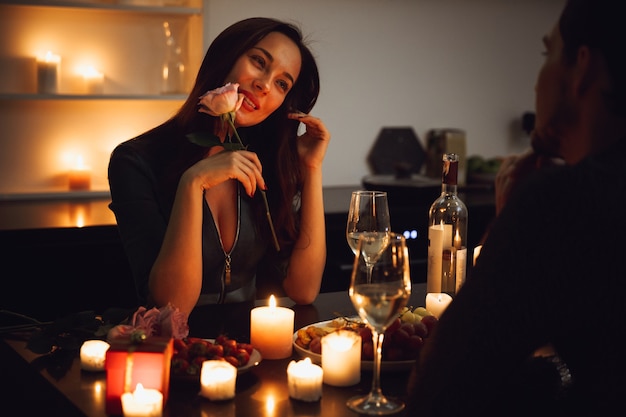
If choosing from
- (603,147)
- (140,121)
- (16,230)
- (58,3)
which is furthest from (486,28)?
(603,147)

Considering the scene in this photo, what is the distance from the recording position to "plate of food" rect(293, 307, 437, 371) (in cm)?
139

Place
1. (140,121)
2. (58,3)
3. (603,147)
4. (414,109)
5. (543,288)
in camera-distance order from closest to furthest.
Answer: (543,288)
(603,147)
(58,3)
(140,121)
(414,109)

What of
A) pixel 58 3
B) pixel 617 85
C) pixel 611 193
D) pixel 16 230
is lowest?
pixel 16 230

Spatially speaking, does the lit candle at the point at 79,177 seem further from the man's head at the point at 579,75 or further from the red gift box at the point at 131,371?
the man's head at the point at 579,75

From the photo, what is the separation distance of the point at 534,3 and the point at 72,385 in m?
3.61

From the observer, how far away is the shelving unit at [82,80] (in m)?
3.33

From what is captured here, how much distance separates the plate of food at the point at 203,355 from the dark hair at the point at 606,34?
2.17 ft

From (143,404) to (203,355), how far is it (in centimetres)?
19

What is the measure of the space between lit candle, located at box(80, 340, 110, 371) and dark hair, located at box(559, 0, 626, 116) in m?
0.82

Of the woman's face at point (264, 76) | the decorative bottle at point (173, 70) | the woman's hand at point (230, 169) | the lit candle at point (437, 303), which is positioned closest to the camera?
the lit candle at point (437, 303)

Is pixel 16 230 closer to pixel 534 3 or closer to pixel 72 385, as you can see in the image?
pixel 72 385

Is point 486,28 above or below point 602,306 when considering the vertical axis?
above

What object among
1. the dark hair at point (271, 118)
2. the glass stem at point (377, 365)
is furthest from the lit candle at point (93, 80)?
the glass stem at point (377, 365)

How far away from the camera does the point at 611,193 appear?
3.31ft
